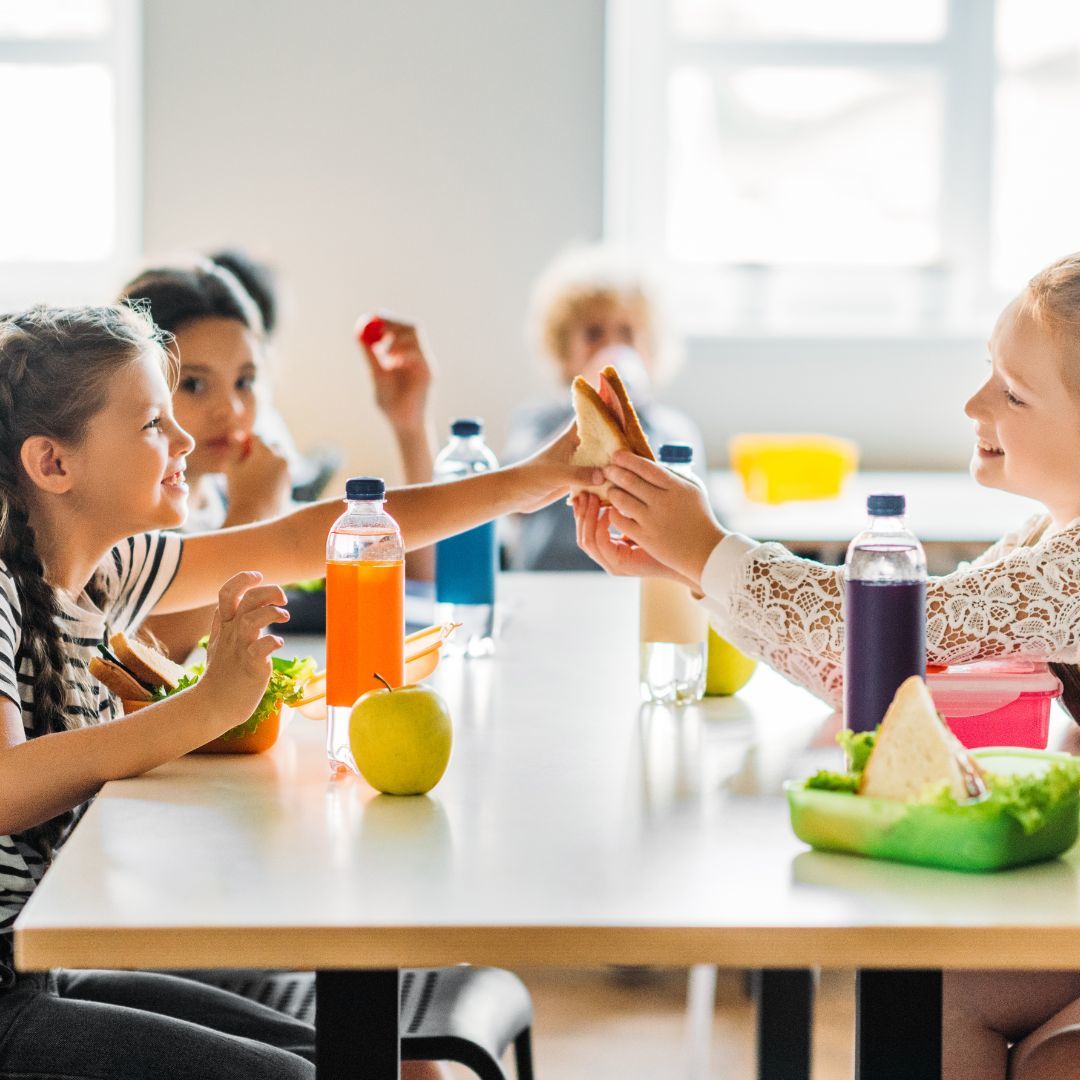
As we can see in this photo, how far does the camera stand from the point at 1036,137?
12.4 ft

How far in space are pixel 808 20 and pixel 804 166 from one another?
0.36 metres

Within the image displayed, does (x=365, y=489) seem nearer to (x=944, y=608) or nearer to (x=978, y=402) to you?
(x=944, y=608)

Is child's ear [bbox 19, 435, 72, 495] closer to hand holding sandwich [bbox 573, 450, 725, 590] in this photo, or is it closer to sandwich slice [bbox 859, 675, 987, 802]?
hand holding sandwich [bbox 573, 450, 725, 590]

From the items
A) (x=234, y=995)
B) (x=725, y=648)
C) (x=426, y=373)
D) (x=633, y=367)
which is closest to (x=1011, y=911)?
(x=725, y=648)

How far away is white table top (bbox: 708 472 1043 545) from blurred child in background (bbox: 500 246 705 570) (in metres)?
0.19

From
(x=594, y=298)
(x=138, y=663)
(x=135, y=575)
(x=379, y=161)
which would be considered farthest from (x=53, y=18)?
(x=138, y=663)

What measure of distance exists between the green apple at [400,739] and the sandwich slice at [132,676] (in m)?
0.22

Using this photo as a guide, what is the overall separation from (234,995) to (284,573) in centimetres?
46

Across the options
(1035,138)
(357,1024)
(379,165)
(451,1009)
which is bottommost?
(451,1009)

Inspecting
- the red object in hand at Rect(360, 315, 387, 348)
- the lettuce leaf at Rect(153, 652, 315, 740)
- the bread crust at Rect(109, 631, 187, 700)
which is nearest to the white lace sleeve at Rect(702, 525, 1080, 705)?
the lettuce leaf at Rect(153, 652, 315, 740)

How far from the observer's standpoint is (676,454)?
1367 mm

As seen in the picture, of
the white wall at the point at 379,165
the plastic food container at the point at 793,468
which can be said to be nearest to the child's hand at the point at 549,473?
the plastic food container at the point at 793,468

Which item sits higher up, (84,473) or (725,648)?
(84,473)

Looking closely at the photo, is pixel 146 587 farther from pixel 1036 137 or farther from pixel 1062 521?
pixel 1036 137
